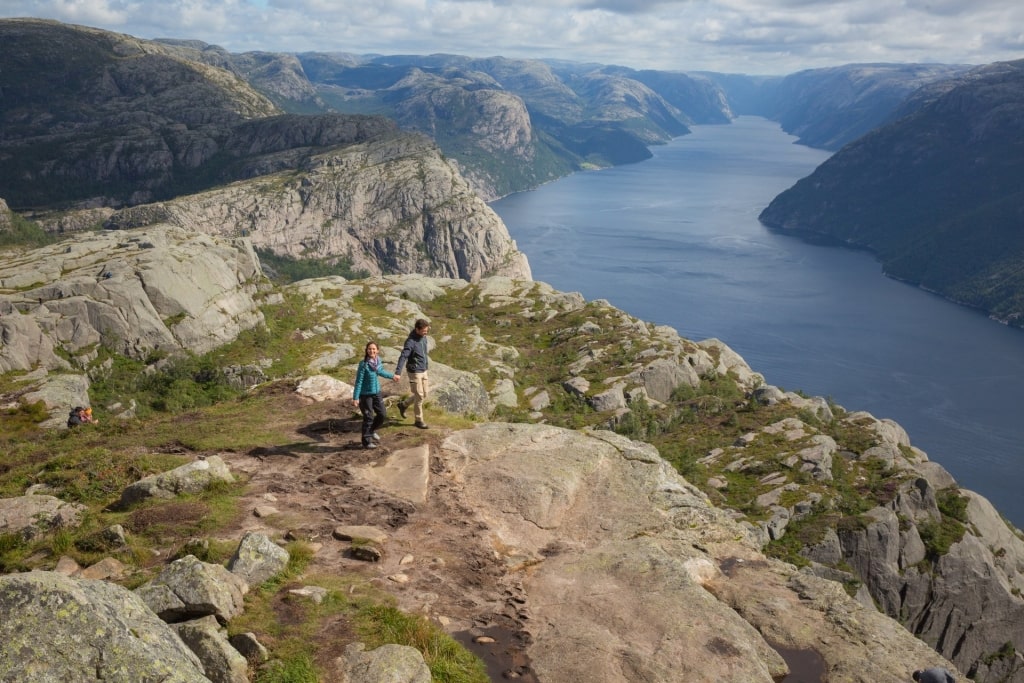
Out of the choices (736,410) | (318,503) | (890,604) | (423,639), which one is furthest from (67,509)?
(736,410)

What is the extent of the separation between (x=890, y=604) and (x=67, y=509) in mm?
53741

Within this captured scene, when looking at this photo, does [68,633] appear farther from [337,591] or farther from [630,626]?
[630,626]

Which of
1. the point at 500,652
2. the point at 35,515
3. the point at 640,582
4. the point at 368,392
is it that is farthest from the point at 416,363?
the point at 500,652

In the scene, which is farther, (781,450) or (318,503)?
(781,450)

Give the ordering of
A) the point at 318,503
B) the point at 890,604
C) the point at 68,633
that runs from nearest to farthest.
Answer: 1. the point at 68,633
2. the point at 318,503
3. the point at 890,604

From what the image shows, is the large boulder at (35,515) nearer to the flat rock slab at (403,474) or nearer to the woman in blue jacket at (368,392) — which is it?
the flat rock slab at (403,474)

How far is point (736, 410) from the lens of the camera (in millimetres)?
78625

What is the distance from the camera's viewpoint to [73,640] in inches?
389

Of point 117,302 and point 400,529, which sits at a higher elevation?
point 400,529

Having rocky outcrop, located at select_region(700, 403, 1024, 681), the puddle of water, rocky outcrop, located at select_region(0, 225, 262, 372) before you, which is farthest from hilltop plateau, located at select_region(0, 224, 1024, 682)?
rocky outcrop, located at select_region(0, 225, 262, 372)

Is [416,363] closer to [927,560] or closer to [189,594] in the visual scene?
[189,594]

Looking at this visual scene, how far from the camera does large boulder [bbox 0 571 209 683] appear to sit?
9477mm

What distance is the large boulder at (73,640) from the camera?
9.48m

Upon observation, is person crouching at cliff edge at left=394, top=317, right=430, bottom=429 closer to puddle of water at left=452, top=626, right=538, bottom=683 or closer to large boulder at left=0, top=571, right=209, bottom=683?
puddle of water at left=452, top=626, right=538, bottom=683
